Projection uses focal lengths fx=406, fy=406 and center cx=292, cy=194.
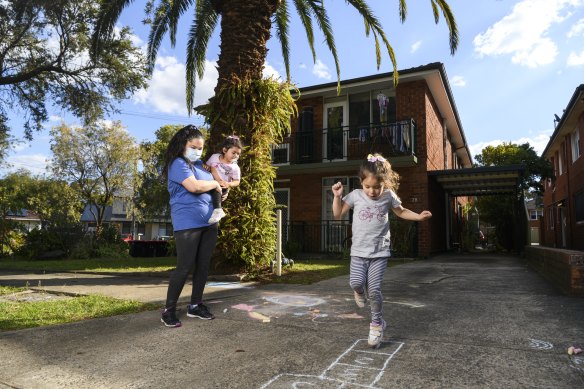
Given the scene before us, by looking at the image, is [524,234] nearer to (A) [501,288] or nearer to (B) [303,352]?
(A) [501,288]

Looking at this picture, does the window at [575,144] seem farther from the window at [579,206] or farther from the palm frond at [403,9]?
the palm frond at [403,9]

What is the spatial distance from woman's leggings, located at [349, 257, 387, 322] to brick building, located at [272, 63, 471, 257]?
10062 mm

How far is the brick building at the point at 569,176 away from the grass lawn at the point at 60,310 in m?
13.8

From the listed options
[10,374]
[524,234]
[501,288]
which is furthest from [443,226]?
[10,374]

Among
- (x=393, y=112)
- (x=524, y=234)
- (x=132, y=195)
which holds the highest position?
(x=393, y=112)

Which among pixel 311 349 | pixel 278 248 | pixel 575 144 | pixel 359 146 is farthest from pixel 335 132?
pixel 311 349

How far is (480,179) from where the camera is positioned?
1611cm

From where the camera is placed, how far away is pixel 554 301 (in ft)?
15.8

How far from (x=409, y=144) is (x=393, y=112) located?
7.28ft

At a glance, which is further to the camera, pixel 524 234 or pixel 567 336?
pixel 524 234

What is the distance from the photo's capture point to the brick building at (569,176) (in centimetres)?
1513

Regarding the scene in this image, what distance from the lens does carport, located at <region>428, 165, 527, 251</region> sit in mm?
13852

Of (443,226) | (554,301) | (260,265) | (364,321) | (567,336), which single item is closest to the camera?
(567,336)

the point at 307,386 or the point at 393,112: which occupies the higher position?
the point at 393,112
